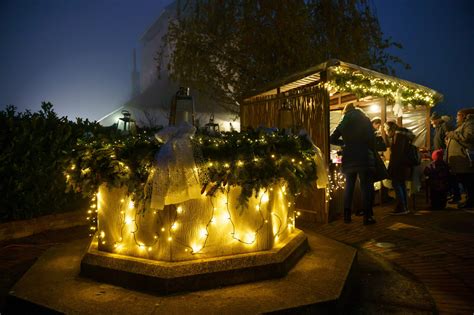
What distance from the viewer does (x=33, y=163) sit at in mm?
5707

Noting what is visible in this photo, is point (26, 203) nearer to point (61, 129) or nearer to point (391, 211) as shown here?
point (61, 129)

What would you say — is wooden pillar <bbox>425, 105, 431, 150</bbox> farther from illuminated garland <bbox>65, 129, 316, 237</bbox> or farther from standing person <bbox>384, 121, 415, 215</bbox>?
illuminated garland <bbox>65, 129, 316, 237</bbox>

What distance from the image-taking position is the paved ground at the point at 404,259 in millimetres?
3016

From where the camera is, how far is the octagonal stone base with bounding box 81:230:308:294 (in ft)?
9.42

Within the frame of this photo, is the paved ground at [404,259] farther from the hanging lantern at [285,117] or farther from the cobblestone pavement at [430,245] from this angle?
the hanging lantern at [285,117]

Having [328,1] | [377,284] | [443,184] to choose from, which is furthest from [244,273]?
[328,1]

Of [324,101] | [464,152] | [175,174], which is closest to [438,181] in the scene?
[464,152]

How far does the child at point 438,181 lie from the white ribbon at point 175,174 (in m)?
6.01

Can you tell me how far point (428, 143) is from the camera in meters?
11.0

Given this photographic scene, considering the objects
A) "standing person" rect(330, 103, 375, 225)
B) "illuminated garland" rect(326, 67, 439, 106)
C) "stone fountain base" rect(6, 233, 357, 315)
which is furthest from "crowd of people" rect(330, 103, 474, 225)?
"stone fountain base" rect(6, 233, 357, 315)

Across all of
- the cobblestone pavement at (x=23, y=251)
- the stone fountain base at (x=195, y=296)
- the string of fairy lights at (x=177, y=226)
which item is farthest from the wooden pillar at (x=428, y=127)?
the cobblestone pavement at (x=23, y=251)

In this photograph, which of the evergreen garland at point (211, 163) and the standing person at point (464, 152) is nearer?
the evergreen garland at point (211, 163)

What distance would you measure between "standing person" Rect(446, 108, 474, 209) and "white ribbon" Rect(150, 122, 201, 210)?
6231mm

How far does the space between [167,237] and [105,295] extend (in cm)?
70
